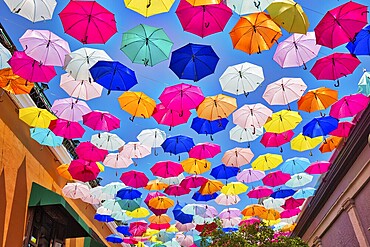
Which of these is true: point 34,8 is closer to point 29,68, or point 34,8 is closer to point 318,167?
point 29,68

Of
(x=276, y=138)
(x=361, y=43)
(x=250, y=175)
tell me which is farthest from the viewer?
(x=250, y=175)

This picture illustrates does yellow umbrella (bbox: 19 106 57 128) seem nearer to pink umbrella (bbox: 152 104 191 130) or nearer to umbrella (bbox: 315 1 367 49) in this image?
pink umbrella (bbox: 152 104 191 130)

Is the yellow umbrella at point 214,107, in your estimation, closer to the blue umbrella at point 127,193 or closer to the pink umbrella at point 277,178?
the pink umbrella at point 277,178

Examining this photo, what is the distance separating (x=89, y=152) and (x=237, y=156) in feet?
12.5

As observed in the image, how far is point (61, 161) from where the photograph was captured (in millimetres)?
10875

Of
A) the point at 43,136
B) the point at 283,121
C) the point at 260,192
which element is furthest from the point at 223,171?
the point at 43,136

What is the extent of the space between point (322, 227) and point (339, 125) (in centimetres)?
510

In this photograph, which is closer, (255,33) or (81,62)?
(255,33)

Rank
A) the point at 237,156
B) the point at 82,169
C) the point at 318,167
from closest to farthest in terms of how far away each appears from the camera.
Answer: the point at 237,156, the point at 82,169, the point at 318,167

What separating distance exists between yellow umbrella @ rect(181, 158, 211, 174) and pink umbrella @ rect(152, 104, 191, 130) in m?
2.17

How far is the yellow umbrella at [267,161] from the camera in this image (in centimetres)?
986

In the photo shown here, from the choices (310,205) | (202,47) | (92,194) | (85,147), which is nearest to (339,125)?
(202,47)

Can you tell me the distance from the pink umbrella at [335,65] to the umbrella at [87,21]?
3792mm

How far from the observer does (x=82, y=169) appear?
384 inches
